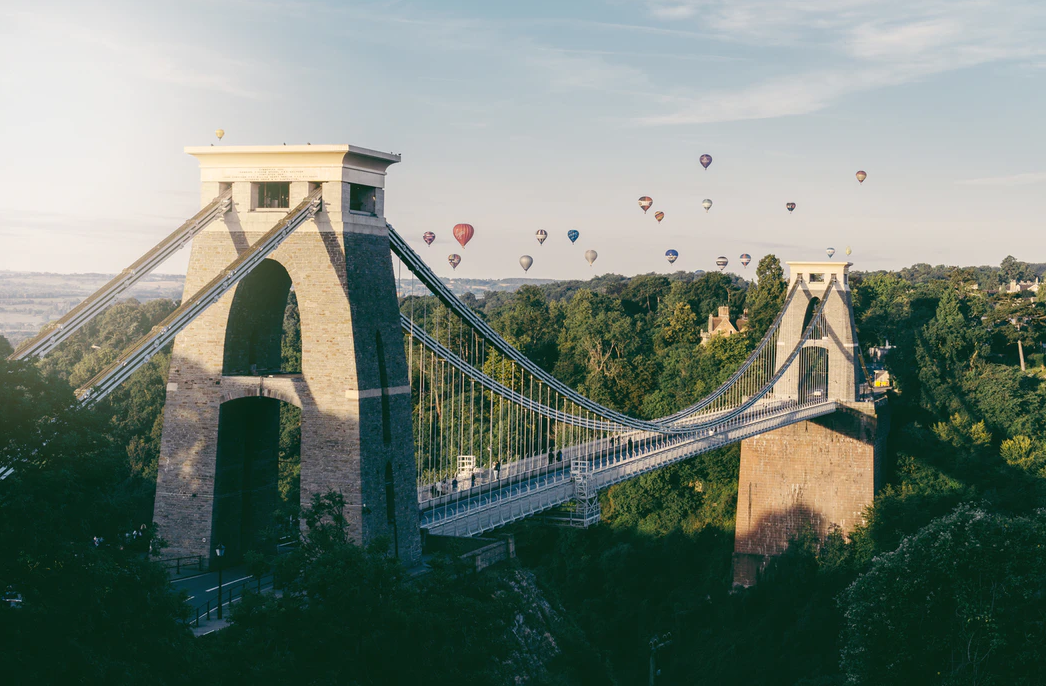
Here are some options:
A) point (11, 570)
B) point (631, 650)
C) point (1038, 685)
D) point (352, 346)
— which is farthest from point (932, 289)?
point (11, 570)

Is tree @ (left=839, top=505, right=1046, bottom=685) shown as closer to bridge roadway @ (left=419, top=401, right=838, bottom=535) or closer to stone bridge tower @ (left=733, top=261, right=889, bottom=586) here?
bridge roadway @ (left=419, top=401, right=838, bottom=535)

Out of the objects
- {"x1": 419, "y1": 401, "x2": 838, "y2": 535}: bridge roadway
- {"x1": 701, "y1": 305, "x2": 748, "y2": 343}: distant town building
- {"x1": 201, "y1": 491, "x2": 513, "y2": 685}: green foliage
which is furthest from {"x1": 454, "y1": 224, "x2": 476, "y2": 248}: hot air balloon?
{"x1": 701, "y1": 305, "x2": 748, "y2": 343}: distant town building

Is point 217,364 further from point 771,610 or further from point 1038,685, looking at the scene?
point 771,610

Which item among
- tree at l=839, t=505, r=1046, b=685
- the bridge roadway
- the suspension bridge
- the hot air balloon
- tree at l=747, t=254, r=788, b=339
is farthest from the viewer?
tree at l=747, t=254, r=788, b=339

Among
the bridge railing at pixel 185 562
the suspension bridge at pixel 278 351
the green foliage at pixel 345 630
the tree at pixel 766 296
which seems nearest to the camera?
the green foliage at pixel 345 630

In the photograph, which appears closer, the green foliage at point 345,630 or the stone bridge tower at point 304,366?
the green foliage at point 345,630

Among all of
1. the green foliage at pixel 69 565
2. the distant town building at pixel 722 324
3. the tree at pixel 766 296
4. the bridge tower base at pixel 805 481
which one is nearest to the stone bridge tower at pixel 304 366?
the green foliage at pixel 69 565

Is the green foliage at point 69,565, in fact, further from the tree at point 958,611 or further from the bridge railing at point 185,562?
the tree at point 958,611
